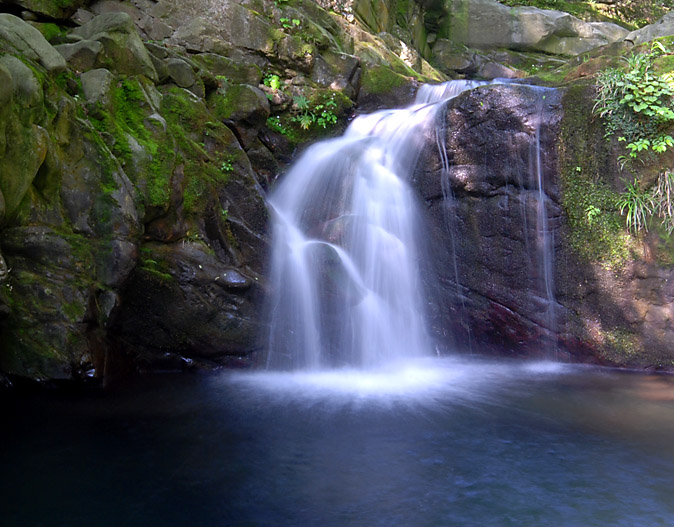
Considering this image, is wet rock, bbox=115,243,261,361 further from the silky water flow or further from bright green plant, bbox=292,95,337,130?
bright green plant, bbox=292,95,337,130

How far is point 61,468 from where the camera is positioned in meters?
3.78

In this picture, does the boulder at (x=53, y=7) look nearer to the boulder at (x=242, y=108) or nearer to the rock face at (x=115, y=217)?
the rock face at (x=115, y=217)

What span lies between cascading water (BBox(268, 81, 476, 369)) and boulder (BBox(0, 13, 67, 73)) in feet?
9.60

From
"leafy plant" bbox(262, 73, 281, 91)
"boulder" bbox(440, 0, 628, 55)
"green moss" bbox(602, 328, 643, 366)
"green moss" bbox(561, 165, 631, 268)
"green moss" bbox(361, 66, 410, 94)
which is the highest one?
"boulder" bbox(440, 0, 628, 55)

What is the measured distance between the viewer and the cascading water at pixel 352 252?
6438mm

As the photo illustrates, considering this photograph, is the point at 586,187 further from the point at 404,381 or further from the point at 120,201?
the point at 120,201

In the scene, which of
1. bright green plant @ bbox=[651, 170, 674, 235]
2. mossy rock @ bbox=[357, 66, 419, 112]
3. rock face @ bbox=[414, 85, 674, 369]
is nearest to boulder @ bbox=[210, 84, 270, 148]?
mossy rock @ bbox=[357, 66, 419, 112]

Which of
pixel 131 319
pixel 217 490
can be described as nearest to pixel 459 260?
pixel 131 319

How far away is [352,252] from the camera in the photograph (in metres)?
7.16

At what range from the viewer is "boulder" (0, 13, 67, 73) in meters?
5.21

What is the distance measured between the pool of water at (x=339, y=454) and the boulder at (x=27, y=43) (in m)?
3.33

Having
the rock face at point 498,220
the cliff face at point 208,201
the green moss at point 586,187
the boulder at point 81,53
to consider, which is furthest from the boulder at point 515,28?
the boulder at point 81,53

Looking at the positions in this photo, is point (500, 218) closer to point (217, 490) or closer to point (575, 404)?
point (575, 404)

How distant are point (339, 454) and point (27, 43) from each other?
16.3 feet
